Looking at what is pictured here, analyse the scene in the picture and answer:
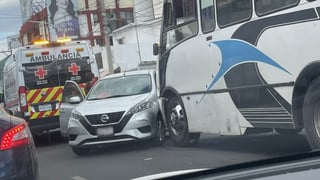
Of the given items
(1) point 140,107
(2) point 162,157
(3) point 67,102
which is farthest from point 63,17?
(2) point 162,157

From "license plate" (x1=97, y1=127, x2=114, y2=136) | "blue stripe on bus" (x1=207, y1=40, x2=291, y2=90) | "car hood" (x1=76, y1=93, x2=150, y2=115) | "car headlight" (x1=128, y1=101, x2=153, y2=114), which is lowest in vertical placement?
"license plate" (x1=97, y1=127, x2=114, y2=136)

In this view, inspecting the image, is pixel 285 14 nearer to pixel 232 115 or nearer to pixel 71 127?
pixel 232 115

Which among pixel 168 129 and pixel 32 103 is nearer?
pixel 168 129

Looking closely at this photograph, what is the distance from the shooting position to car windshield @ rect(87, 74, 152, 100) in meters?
11.8

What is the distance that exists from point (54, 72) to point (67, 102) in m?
1.86

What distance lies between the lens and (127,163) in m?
9.56

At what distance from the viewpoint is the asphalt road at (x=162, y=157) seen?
855 cm

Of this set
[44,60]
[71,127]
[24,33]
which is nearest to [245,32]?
[71,127]

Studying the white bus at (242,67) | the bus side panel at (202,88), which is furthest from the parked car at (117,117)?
the bus side panel at (202,88)

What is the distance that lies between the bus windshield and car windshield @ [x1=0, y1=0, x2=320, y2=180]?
1.0 inches

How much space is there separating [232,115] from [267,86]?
1.04 meters

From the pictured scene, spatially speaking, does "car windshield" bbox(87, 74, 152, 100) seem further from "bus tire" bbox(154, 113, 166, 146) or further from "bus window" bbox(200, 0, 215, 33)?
"bus window" bbox(200, 0, 215, 33)

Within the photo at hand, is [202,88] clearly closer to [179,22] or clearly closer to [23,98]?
[179,22]

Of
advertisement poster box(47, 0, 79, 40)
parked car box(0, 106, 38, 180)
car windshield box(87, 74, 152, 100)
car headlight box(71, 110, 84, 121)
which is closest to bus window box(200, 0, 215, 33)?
car windshield box(87, 74, 152, 100)
